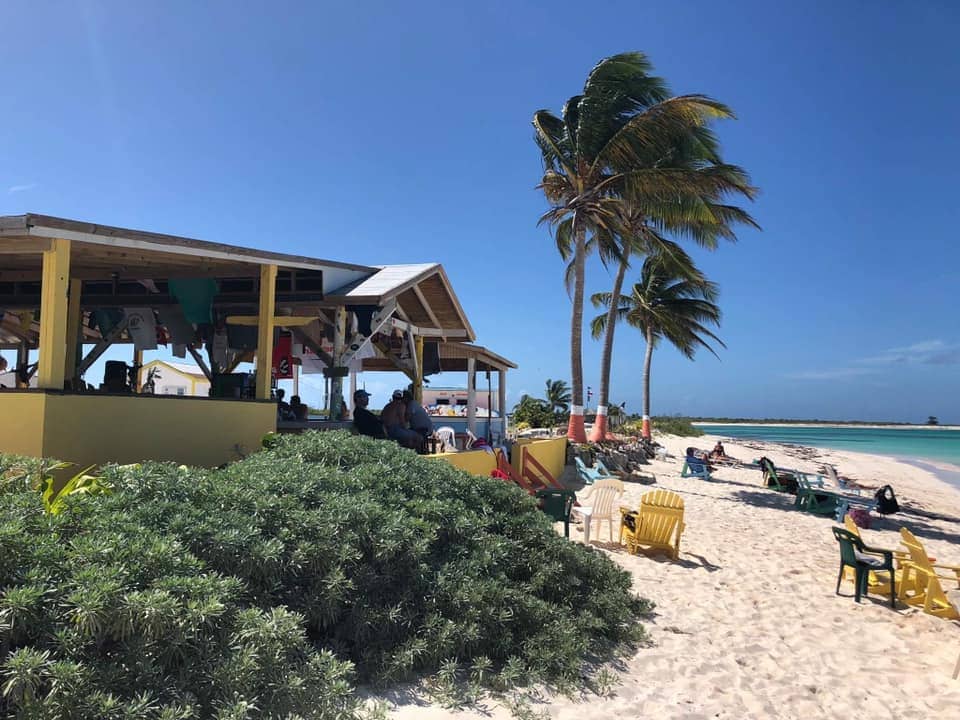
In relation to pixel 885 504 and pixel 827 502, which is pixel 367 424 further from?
pixel 885 504

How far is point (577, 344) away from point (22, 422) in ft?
47.7

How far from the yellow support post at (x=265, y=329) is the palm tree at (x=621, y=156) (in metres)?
11.2

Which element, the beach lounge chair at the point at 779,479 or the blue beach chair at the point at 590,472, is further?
the beach lounge chair at the point at 779,479

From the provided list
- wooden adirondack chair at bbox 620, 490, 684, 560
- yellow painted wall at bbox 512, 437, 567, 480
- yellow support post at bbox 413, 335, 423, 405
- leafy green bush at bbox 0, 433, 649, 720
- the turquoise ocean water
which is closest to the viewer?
leafy green bush at bbox 0, 433, 649, 720

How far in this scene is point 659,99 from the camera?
1695 cm

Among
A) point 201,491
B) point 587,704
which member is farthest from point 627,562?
point 201,491

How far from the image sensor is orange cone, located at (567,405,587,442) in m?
17.6

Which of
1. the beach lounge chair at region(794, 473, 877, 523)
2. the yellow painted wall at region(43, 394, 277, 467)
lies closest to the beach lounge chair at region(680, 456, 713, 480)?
the beach lounge chair at region(794, 473, 877, 523)

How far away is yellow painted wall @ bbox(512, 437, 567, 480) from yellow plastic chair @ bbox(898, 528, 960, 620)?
646 centimetres

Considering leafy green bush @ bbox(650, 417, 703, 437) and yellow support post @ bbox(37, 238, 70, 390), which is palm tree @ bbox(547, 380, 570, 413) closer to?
leafy green bush @ bbox(650, 417, 703, 437)

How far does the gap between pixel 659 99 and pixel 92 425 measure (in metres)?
16.0

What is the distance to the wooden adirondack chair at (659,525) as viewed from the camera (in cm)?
825

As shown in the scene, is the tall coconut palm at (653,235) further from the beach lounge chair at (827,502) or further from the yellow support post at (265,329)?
the yellow support post at (265,329)

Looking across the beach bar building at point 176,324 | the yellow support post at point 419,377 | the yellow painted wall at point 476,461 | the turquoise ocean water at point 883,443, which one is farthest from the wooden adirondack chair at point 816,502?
the turquoise ocean water at point 883,443
